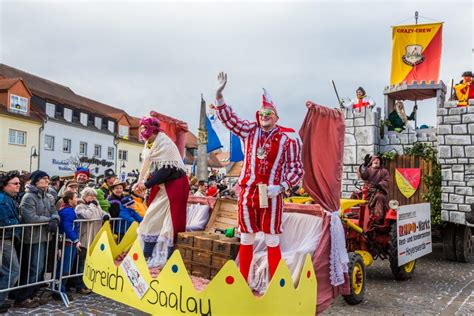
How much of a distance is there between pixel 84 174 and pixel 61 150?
23.7m

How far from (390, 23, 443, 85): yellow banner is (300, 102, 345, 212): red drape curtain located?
6690mm

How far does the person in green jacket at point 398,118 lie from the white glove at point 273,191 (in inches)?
279

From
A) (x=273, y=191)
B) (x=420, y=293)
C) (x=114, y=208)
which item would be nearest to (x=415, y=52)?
(x=420, y=293)

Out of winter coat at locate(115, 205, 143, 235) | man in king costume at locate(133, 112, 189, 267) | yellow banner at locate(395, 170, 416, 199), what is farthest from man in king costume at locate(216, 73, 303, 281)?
yellow banner at locate(395, 170, 416, 199)

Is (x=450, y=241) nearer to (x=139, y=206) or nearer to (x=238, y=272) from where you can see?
(x=139, y=206)

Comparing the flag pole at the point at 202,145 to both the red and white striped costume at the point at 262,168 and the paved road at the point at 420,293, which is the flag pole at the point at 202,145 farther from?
the red and white striped costume at the point at 262,168

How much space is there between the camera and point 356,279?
5.35 meters

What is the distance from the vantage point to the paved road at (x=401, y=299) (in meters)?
4.93

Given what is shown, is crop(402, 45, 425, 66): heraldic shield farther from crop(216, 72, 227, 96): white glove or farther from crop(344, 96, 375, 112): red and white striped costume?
crop(216, 72, 227, 96): white glove

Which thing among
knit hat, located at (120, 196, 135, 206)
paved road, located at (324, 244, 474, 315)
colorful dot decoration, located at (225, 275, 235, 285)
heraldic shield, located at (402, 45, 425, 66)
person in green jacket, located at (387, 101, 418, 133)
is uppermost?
heraldic shield, located at (402, 45, 425, 66)

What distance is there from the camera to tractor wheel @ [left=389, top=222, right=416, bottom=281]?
623cm

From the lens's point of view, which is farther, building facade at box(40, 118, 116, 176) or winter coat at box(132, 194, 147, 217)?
building facade at box(40, 118, 116, 176)

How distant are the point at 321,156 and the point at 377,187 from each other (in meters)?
2.96

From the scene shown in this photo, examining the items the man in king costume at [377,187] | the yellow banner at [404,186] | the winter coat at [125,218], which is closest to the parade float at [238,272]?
the winter coat at [125,218]
